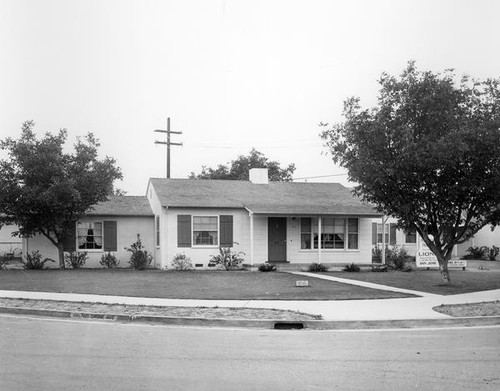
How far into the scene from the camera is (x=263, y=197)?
95.9ft

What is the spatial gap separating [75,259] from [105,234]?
1.76 metres

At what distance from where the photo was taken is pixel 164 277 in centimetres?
2184

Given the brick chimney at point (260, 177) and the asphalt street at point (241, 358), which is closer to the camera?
the asphalt street at point (241, 358)

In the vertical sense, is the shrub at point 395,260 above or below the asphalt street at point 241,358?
below

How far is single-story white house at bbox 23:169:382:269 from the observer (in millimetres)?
26641

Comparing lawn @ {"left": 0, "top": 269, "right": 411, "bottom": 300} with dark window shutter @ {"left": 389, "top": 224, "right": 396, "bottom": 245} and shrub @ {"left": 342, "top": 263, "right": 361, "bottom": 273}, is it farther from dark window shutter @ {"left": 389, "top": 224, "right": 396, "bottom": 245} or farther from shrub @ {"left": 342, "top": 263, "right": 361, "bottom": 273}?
dark window shutter @ {"left": 389, "top": 224, "right": 396, "bottom": 245}

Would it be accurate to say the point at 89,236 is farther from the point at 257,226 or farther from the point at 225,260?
the point at 257,226

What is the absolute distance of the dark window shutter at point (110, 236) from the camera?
91.6 feet

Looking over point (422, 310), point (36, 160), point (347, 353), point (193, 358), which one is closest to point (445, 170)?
point (422, 310)

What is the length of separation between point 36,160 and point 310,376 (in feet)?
64.9

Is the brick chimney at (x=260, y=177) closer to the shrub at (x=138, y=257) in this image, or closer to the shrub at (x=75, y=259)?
the shrub at (x=138, y=257)

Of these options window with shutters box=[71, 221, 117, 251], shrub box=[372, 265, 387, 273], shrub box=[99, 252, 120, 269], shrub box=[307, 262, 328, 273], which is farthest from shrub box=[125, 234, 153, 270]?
shrub box=[372, 265, 387, 273]

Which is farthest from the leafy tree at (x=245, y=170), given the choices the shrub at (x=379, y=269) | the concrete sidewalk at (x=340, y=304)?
the concrete sidewalk at (x=340, y=304)

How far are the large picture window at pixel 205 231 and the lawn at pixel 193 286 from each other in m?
4.26
